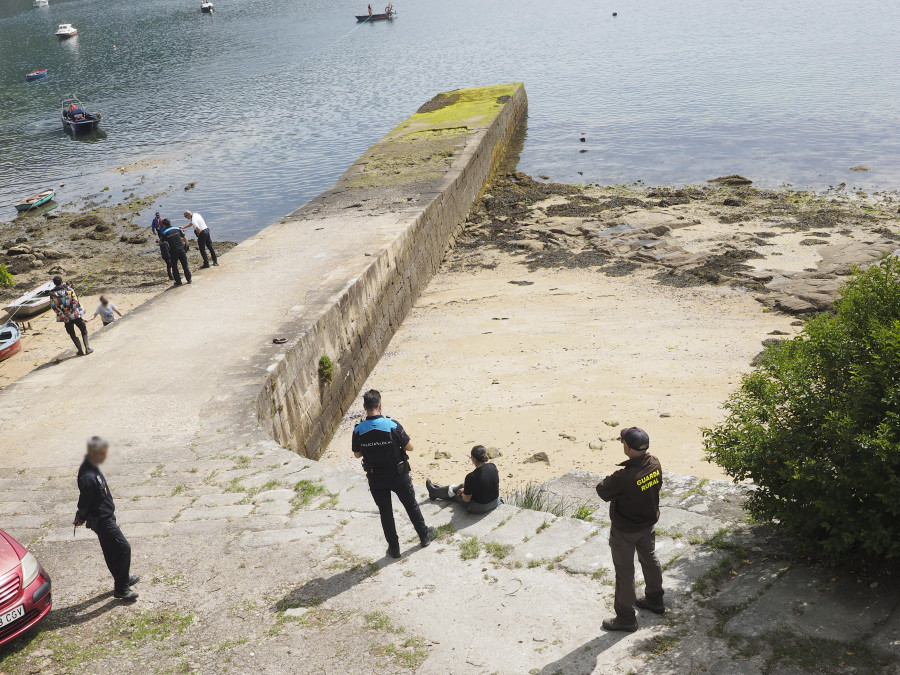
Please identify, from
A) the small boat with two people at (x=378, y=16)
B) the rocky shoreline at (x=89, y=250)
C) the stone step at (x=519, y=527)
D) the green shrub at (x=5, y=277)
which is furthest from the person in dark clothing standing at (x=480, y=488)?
the small boat with two people at (x=378, y=16)

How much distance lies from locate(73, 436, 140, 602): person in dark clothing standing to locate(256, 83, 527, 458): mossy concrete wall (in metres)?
3.46

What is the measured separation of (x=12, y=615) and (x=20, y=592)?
6.8 inches

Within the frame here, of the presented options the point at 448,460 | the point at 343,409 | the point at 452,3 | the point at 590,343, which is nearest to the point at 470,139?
the point at 590,343

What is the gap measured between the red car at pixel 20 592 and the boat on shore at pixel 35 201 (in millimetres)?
24942

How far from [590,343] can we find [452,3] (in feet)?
237

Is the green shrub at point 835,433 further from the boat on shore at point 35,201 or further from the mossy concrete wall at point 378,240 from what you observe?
the boat on shore at point 35,201

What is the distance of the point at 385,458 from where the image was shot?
6.49 m

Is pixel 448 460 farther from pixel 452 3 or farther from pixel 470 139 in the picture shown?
pixel 452 3

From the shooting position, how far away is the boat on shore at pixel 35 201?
27.5 m

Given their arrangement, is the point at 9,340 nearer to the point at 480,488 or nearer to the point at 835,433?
the point at 480,488

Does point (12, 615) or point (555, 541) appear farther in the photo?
point (555, 541)

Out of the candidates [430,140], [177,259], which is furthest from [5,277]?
[430,140]

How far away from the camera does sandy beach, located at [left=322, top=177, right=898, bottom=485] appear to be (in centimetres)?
1134

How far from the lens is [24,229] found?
84.2 feet
